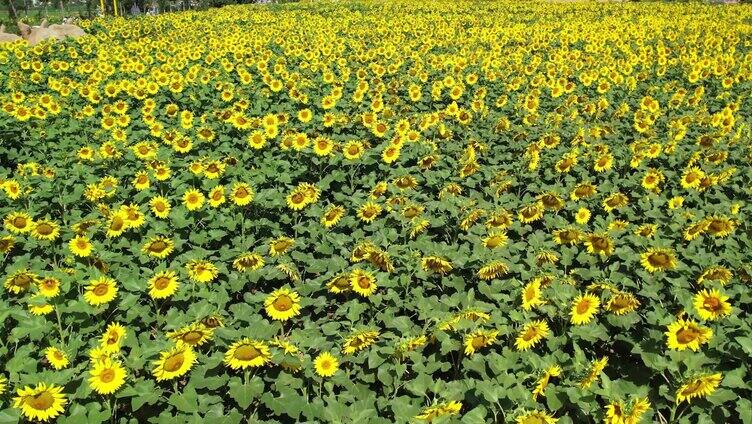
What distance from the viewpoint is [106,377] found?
2.78 metres

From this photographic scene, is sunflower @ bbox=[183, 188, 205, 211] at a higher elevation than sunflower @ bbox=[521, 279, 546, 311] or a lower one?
higher

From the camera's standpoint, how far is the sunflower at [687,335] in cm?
279

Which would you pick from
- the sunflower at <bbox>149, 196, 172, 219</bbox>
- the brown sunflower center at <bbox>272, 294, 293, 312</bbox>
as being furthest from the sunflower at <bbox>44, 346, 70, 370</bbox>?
the sunflower at <bbox>149, 196, 172, 219</bbox>

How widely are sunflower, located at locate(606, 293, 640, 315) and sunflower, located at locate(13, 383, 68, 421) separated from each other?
127 inches

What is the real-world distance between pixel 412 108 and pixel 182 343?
6072 mm

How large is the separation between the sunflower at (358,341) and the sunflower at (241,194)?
86.7 inches

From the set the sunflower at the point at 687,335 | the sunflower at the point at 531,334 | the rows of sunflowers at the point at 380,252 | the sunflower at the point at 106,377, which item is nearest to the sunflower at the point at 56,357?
the rows of sunflowers at the point at 380,252

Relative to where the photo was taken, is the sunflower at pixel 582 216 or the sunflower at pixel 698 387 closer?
the sunflower at pixel 698 387

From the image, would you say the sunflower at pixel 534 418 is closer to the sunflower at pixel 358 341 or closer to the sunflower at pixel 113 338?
the sunflower at pixel 358 341

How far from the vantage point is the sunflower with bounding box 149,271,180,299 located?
11.9 feet

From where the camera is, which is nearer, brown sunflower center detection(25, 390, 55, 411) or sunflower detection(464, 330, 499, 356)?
brown sunflower center detection(25, 390, 55, 411)

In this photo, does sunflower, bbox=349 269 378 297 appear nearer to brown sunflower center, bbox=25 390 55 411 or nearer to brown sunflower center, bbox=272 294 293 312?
brown sunflower center, bbox=272 294 293 312

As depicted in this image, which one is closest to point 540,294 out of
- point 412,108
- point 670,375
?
point 670,375

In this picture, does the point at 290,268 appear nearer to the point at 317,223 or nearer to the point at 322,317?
the point at 322,317
